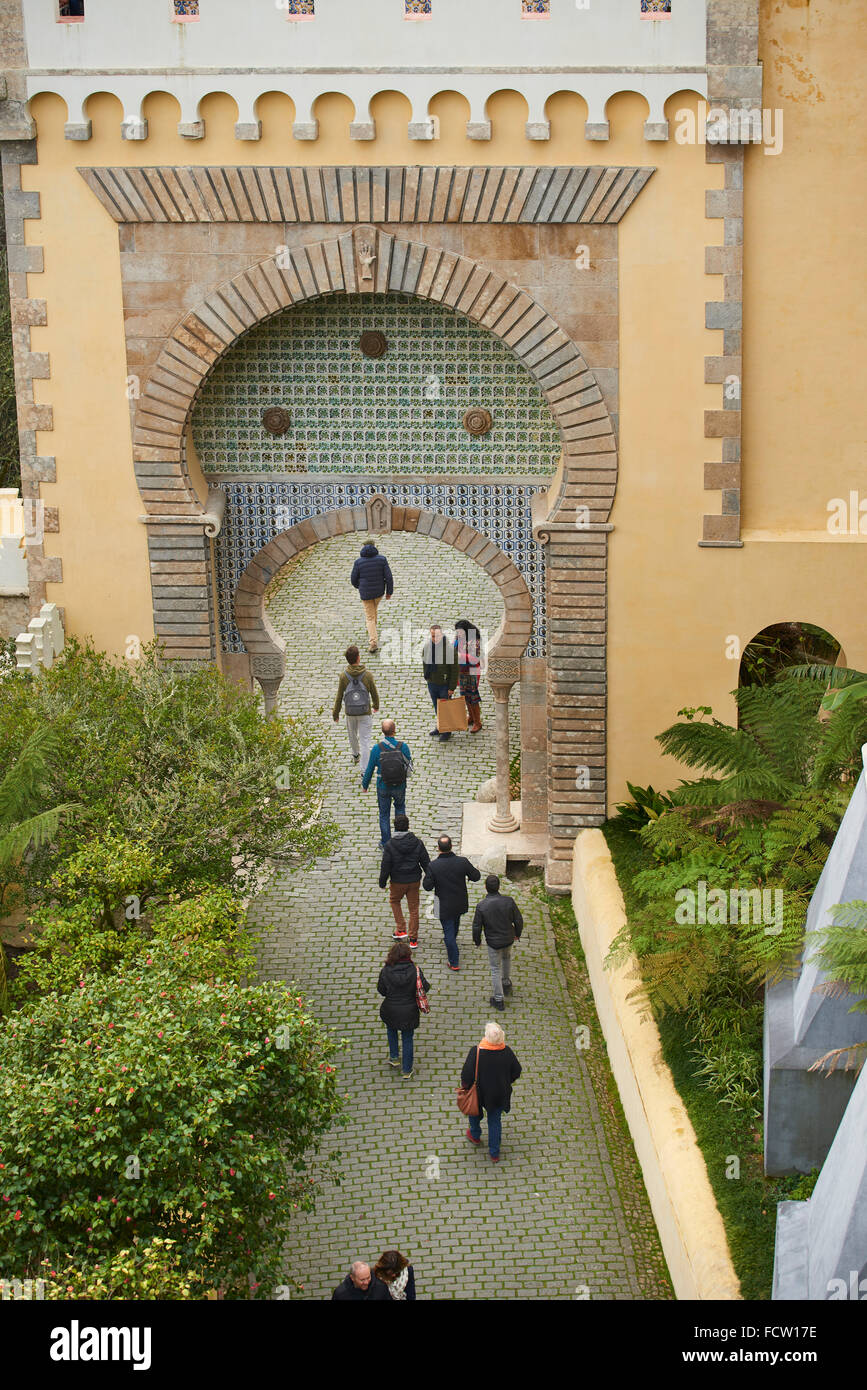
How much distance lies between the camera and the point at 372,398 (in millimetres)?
15703

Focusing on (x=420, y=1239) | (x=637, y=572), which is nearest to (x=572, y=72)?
(x=637, y=572)

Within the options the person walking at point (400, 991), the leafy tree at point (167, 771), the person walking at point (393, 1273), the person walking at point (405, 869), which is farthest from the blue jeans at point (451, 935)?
the person walking at point (393, 1273)

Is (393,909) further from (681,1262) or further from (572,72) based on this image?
(572,72)

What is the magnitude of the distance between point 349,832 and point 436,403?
4.69m

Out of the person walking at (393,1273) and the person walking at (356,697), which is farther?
the person walking at (356,697)

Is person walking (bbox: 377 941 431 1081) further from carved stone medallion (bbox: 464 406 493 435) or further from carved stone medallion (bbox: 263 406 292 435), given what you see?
carved stone medallion (bbox: 263 406 292 435)

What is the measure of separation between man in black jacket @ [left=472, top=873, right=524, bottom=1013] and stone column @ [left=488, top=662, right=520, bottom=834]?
2951 millimetres

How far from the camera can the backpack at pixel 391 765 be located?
53.8 feet

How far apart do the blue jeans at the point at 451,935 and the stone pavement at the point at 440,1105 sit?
5.8 inches

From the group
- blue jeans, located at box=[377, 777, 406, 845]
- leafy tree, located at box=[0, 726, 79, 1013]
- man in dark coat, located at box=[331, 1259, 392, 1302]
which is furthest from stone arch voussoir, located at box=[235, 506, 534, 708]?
man in dark coat, located at box=[331, 1259, 392, 1302]

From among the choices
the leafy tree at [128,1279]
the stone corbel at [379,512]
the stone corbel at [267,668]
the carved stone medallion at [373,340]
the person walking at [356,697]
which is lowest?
the leafy tree at [128,1279]

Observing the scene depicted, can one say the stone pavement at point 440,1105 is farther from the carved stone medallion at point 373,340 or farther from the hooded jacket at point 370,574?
the carved stone medallion at point 373,340

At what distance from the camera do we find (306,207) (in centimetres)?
1465

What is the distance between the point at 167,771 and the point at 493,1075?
137 inches
